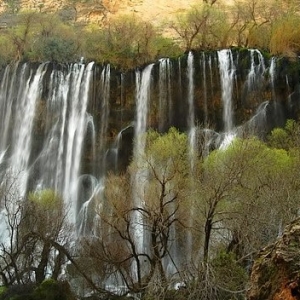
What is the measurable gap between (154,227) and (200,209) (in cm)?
176

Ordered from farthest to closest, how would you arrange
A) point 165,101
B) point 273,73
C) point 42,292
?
point 165,101, point 273,73, point 42,292

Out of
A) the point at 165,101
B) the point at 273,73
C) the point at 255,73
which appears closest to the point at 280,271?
the point at 273,73

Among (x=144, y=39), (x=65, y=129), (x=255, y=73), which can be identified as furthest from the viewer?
(x=144, y=39)

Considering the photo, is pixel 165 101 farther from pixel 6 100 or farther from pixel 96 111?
pixel 6 100

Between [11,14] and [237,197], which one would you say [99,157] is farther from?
[11,14]

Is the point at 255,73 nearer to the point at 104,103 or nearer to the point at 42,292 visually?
the point at 104,103

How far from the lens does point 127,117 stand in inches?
1294

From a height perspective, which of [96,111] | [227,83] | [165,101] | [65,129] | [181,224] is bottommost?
[181,224]

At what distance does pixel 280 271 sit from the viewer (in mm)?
5723

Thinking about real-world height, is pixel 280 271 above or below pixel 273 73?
below

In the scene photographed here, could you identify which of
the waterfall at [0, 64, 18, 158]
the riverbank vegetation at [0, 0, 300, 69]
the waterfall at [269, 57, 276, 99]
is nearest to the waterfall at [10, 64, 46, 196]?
the waterfall at [0, 64, 18, 158]

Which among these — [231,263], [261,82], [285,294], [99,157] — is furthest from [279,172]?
[99,157]

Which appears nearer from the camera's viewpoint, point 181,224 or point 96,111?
point 181,224

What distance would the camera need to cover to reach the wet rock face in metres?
5.48
